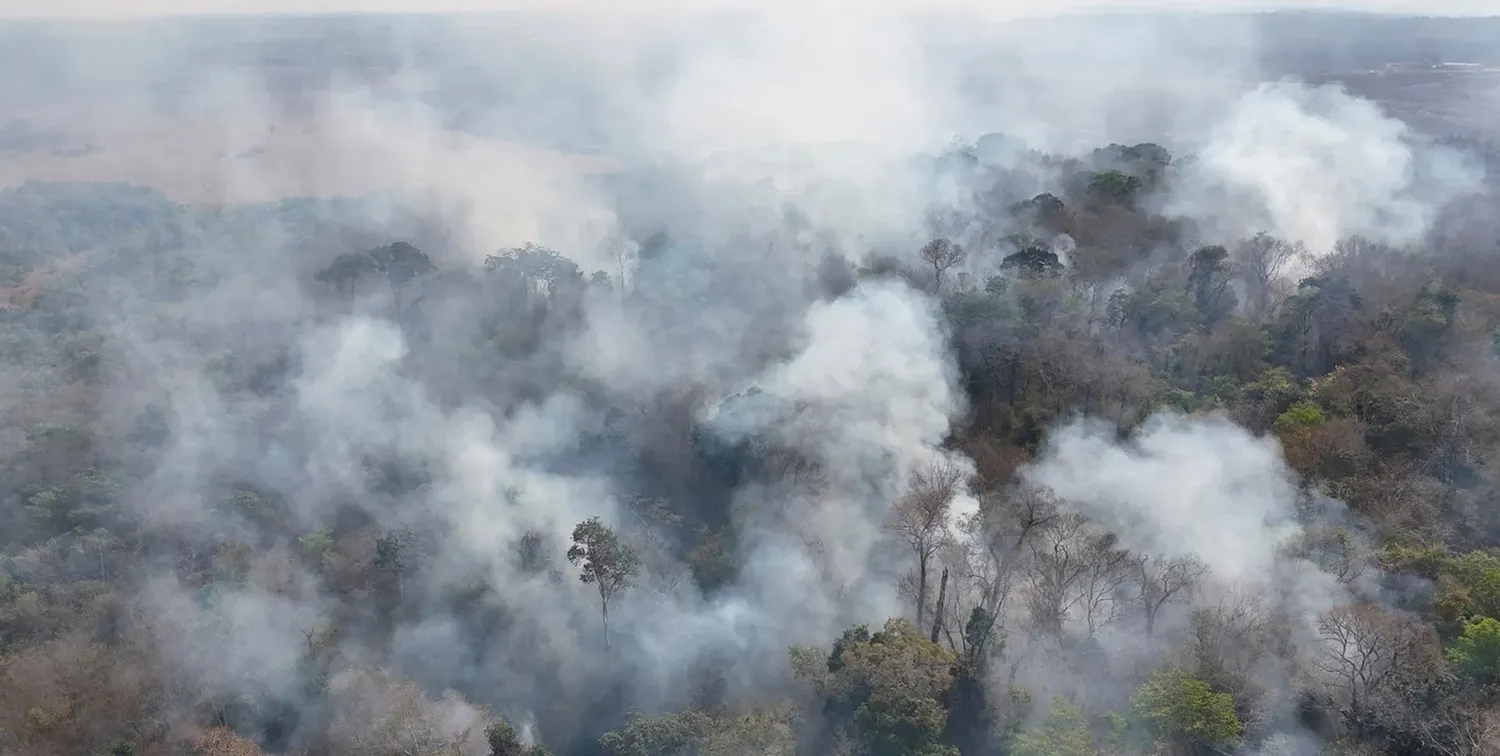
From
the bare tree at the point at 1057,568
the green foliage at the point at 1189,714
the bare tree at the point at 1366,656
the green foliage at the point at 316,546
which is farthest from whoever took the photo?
the green foliage at the point at 316,546

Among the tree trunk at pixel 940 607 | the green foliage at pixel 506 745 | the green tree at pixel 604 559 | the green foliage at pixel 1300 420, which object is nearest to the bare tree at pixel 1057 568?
the tree trunk at pixel 940 607

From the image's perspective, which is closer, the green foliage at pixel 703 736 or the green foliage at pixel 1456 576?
the green foliage at pixel 703 736

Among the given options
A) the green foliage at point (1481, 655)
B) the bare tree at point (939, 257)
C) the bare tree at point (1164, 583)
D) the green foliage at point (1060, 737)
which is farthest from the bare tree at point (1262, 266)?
the green foliage at point (1060, 737)

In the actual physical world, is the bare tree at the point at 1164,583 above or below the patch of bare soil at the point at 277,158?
below

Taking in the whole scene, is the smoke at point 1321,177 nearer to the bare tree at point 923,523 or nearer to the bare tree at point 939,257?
the bare tree at point 939,257

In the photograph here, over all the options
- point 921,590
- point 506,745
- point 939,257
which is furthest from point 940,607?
point 939,257

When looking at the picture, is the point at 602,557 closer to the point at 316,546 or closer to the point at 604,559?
the point at 604,559

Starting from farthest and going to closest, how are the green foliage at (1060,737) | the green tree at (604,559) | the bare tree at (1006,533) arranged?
1. the green tree at (604,559)
2. the bare tree at (1006,533)
3. the green foliage at (1060,737)

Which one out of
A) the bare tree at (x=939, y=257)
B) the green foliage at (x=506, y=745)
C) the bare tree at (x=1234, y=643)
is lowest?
the green foliage at (x=506, y=745)
